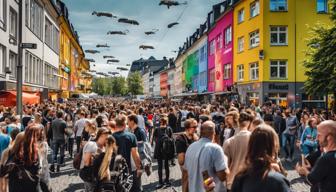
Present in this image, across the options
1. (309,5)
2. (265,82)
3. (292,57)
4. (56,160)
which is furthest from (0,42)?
(309,5)

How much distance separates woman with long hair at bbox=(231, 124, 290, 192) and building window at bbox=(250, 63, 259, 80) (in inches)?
1261

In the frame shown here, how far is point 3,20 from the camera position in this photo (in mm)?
23484

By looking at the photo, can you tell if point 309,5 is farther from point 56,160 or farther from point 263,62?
point 56,160

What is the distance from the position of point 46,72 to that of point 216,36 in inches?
812

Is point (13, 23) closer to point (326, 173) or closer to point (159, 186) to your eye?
point (159, 186)

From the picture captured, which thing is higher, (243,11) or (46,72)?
(243,11)

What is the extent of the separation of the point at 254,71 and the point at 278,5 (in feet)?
18.9

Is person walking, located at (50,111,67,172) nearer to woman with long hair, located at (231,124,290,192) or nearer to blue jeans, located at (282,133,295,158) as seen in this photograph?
blue jeans, located at (282,133,295,158)

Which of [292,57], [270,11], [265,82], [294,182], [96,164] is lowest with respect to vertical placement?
[294,182]

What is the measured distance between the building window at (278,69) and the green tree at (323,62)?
789 centimetres

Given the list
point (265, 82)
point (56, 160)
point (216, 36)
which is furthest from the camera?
point (216, 36)

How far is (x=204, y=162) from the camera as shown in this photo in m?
5.06

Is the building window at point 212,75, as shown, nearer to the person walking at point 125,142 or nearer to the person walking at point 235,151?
the person walking at point 125,142

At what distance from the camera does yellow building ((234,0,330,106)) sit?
3334 centimetres
